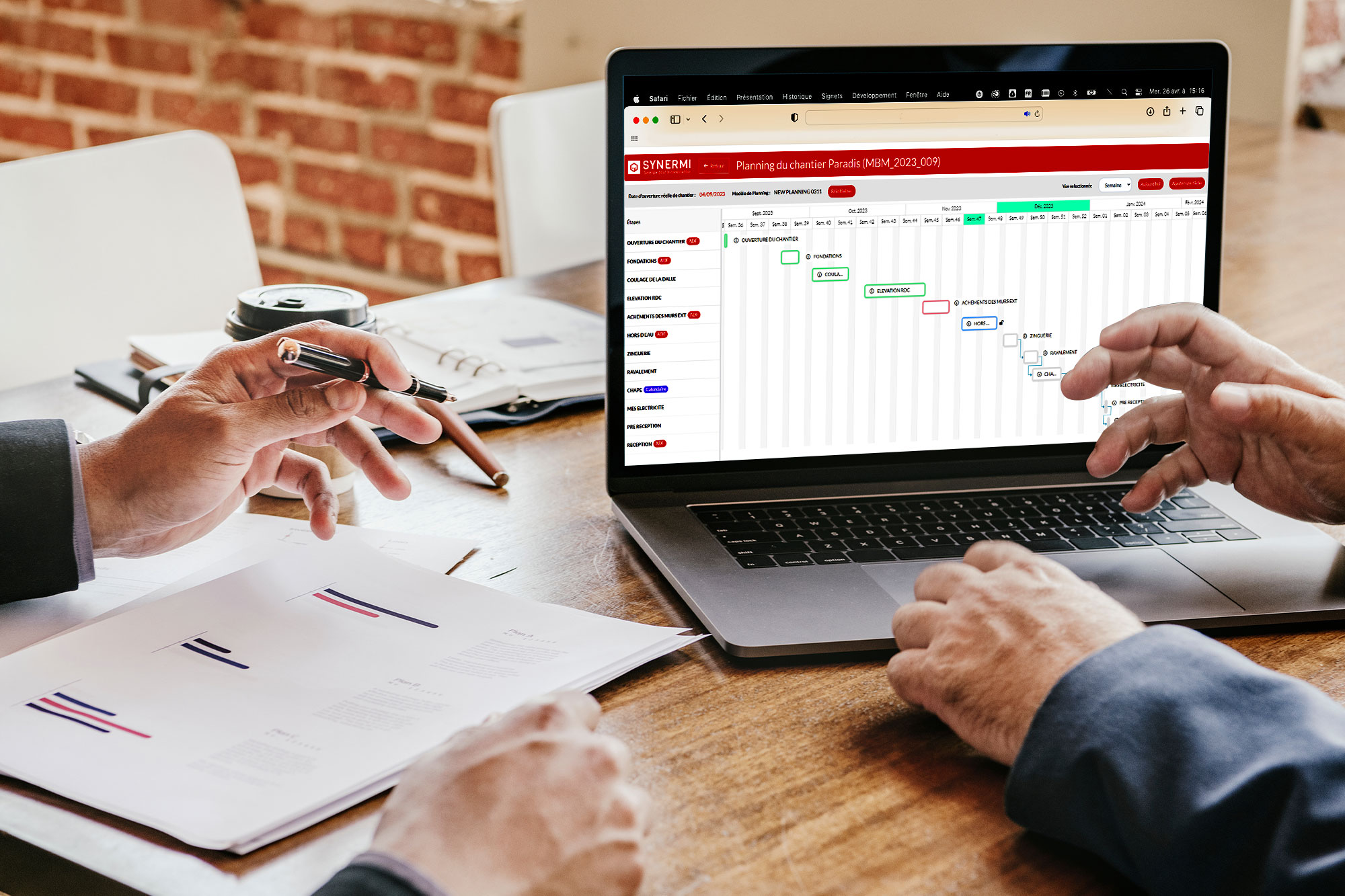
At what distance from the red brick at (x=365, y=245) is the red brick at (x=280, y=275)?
0.16 meters

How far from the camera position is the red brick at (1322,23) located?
2.69 m

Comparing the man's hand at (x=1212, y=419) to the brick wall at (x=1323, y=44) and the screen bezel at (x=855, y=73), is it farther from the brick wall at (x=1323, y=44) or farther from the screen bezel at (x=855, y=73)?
the brick wall at (x=1323, y=44)

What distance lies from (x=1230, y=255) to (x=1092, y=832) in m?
1.32

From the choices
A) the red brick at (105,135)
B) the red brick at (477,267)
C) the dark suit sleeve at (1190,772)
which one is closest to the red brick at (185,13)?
the red brick at (105,135)

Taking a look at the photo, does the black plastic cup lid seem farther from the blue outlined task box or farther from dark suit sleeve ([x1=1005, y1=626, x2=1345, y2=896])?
dark suit sleeve ([x1=1005, y1=626, x2=1345, y2=896])

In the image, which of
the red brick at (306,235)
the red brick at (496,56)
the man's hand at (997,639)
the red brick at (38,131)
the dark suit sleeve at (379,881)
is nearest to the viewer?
the dark suit sleeve at (379,881)

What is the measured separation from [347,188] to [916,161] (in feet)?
7.52

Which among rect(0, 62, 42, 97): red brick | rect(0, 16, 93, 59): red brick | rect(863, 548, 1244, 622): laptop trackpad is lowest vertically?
rect(863, 548, 1244, 622): laptop trackpad

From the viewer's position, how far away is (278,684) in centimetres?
65

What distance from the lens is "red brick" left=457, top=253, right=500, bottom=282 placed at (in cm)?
277

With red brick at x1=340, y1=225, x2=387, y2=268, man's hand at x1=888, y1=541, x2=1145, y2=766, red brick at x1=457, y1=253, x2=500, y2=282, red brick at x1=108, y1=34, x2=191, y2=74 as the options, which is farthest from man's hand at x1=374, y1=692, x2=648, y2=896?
red brick at x1=108, y1=34, x2=191, y2=74

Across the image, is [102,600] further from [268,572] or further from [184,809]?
[184,809]

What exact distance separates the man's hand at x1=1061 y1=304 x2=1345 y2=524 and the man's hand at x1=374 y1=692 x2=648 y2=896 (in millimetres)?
466

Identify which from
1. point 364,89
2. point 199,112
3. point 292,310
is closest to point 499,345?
point 292,310
